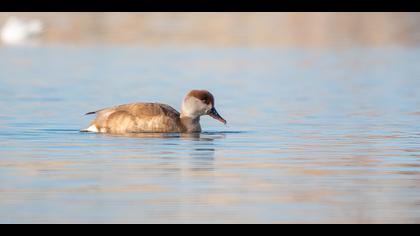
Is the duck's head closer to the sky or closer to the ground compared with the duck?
closer to the sky

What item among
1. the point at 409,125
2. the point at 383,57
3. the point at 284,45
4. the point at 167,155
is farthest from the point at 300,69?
the point at 167,155

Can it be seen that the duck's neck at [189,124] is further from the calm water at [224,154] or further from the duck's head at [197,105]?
the calm water at [224,154]

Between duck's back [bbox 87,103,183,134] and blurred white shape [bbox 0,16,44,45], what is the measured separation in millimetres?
25048

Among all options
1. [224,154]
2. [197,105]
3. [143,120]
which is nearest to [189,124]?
[197,105]

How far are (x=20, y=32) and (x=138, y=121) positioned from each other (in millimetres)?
25841

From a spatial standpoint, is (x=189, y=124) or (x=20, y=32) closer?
(x=189, y=124)

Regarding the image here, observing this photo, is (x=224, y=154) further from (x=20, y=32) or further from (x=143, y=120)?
(x=20, y=32)

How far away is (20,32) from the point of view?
40.0 meters

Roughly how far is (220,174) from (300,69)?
63.8 feet

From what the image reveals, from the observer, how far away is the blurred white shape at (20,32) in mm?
39562

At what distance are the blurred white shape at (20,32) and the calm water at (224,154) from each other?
40.5 ft

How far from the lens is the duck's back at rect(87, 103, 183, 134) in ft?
48.5

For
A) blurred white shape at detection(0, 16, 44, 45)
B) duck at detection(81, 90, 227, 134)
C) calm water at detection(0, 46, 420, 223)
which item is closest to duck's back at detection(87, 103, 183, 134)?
duck at detection(81, 90, 227, 134)

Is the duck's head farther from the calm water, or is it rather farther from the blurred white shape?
the blurred white shape
